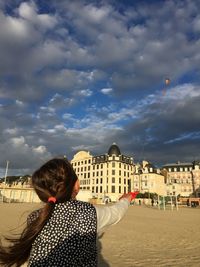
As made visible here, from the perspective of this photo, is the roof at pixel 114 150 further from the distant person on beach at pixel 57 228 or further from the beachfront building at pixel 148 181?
the distant person on beach at pixel 57 228

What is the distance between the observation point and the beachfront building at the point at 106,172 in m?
95.2

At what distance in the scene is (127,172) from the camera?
102312mm

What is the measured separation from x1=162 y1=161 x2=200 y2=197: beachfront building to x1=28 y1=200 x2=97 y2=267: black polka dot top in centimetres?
9943

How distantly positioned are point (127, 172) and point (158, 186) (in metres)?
12.2

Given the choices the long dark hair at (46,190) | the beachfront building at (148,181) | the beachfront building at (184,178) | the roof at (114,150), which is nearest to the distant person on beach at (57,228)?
the long dark hair at (46,190)

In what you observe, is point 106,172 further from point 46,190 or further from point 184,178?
point 46,190

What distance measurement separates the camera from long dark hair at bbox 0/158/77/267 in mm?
2332

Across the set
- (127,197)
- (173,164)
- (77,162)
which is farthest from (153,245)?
(173,164)

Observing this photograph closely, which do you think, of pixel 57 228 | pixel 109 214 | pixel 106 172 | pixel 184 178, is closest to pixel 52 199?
pixel 57 228

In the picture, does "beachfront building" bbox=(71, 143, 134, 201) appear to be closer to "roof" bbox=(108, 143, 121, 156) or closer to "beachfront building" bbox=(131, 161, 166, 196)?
"roof" bbox=(108, 143, 121, 156)

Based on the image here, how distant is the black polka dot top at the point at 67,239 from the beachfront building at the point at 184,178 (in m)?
99.4

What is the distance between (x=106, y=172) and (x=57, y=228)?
96.4 meters

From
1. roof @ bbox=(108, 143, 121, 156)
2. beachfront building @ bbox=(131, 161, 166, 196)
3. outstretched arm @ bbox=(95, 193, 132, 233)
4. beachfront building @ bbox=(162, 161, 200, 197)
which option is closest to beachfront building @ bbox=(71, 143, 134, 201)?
roof @ bbox=(108, 143, 121, 156)

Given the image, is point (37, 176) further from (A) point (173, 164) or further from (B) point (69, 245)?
(A) point (173, 164)
